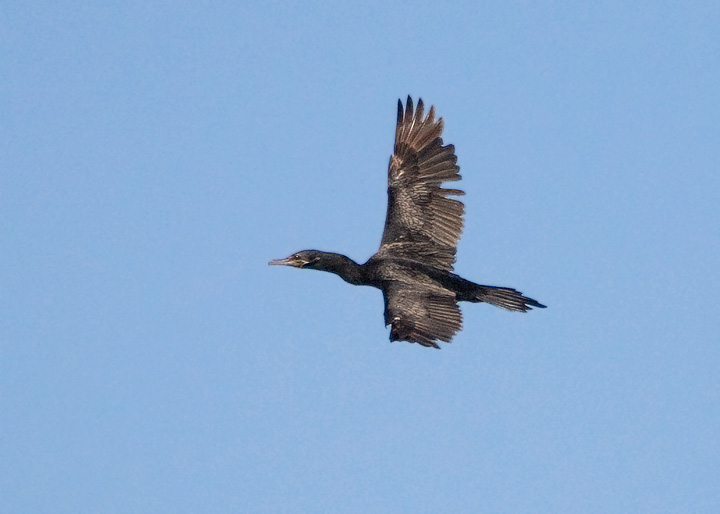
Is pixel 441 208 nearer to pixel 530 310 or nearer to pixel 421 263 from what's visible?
pixel 421 263

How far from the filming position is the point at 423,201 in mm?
19844

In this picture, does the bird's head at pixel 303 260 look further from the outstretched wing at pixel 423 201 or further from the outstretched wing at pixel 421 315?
the outstretched wing at pixel 421 315

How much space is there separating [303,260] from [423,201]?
2080mm

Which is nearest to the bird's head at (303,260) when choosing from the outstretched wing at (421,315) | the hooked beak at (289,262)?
the hooked beak at (289,262)

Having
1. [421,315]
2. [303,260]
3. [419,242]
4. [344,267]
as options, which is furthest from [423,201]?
[421,315]

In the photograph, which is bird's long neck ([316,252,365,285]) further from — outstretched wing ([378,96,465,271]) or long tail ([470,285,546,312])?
long tail ([470,285,546,312])

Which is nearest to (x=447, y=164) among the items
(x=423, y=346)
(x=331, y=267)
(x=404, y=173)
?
(x=404, y=173)

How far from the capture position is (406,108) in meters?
20.5

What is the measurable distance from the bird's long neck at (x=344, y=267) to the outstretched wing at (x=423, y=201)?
490mm

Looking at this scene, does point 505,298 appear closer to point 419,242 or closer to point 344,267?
point 419,242

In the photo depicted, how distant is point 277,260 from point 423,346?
365cm

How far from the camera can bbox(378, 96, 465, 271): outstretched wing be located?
19609 millimetres

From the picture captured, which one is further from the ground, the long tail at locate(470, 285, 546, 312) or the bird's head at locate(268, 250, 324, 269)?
the bird's head at locate(268, 250, 324, 269)

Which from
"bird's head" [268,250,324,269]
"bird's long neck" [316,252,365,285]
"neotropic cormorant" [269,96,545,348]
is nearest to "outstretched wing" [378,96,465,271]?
"neotropic cormorant" [269,96,545,348]
